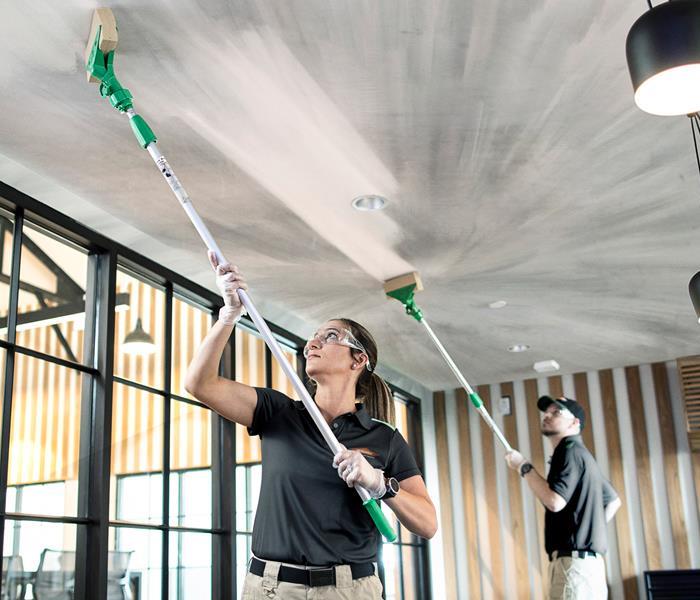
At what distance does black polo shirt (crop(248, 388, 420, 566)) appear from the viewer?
6.31 feet

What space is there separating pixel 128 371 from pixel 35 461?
0.66 meters

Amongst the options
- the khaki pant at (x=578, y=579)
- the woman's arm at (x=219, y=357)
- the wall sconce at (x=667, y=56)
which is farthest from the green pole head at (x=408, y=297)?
the wall sconce at (x=667, y=56)

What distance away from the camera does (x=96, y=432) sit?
3.32m

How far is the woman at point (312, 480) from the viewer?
190 centimetres

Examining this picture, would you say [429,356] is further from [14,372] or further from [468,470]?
[14,372]

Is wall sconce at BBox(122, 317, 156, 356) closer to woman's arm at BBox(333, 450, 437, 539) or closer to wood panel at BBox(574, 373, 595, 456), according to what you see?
woman's arm at BBox(333, 450, 437, 539)

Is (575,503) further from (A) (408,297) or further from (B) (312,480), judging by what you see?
(B) (312,480)

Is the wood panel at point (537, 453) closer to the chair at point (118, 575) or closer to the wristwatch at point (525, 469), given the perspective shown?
the wristwatch at point (525, 469)

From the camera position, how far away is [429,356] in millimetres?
5785

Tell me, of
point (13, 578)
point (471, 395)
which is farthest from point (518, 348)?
point (13, 578)

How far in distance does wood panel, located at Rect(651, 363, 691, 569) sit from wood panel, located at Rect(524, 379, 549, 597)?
885mm

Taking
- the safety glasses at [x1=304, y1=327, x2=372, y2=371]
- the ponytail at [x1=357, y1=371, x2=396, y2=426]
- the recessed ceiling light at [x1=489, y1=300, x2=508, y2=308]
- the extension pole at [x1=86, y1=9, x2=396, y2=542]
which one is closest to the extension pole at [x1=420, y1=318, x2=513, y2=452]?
the recessed ceiling light at [x1=489, y1=300, x2=508, y2=308]

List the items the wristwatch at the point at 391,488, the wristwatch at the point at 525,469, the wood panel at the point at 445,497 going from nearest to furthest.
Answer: the wristwatch at the point at 391,488, the wristwatch at the point at 525,469, the wood panel at the point at 445,497

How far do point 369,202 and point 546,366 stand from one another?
3135 mm
